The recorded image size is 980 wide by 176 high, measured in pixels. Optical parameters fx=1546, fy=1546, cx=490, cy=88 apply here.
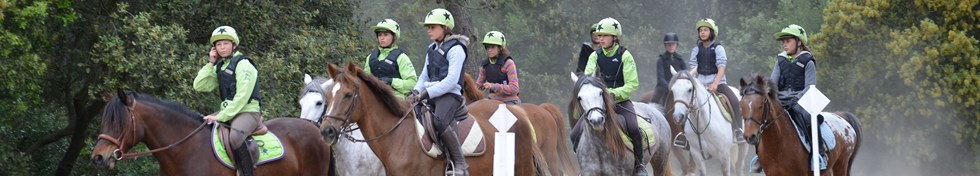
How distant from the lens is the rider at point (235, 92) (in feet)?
41.8

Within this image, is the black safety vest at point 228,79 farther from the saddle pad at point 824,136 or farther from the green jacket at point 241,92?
the saddle pad at point 824,136

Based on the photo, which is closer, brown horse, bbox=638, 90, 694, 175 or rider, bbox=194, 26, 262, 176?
rider, bbox=194, 26, 262, 176

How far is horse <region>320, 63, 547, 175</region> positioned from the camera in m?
11.6

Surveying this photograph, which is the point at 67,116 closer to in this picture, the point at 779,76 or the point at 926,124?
the point at 779,76

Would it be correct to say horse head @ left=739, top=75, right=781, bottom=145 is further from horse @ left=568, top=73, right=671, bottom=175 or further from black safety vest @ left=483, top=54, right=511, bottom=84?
black safety vest @ left=483, top=54, right=511, bottom=84

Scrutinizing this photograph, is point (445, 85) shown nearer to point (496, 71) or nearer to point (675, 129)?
point (496, 71)

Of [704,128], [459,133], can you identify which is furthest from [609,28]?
[704,128]

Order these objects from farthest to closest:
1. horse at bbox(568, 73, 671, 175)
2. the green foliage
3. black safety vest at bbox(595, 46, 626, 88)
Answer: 1. the green foliage
2. black safety vest at bbox(595, 46, 626, 88)
3. horse at bbox(568, 73, 671, 175)

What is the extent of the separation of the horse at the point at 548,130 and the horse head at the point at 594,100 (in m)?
2.30

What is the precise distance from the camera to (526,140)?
46.6 ft

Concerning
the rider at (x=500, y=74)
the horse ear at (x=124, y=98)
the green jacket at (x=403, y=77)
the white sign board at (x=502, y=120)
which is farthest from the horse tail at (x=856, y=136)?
the horse ear at (x=124, y=98)

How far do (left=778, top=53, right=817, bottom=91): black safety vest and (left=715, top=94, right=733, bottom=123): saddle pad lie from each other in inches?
121

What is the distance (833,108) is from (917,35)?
5012mm

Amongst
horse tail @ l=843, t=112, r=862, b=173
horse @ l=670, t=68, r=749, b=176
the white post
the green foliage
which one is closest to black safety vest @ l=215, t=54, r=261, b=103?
the white post
